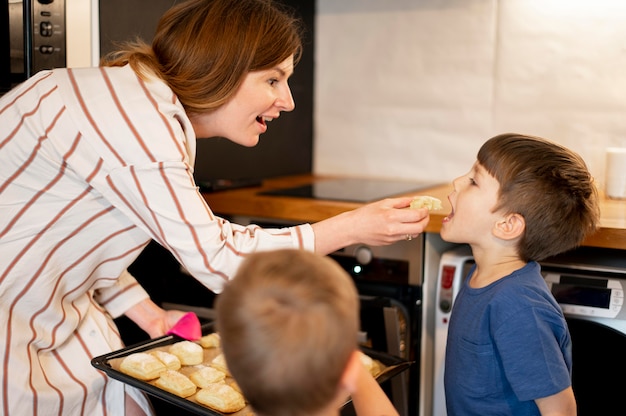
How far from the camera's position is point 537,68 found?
2.22 m

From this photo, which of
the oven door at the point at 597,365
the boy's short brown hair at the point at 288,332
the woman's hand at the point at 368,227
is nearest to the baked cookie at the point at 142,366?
the woman's hand at the point at 368,227

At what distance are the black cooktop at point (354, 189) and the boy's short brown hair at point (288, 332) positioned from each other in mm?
994

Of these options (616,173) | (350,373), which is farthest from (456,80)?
(350,373)

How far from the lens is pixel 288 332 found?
2.85 feet

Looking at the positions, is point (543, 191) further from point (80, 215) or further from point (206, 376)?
point (80, 215)

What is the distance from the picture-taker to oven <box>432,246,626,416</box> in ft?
5.19

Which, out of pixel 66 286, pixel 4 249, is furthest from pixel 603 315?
pixel 4 249

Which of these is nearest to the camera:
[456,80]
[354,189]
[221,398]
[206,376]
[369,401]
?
[369,401]

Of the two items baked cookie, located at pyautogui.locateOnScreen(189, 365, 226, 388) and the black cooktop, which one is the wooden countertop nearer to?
the black cooktop

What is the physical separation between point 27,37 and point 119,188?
0.57 metres

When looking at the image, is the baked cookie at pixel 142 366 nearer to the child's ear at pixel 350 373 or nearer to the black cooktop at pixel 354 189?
the child's ear at pixel 350 373

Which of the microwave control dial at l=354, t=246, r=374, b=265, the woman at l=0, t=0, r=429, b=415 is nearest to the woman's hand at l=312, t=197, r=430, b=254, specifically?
the woman at l=0, t=0, r=429, b=415

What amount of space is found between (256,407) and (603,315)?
0.93m

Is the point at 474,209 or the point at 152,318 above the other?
the point at 474,209
